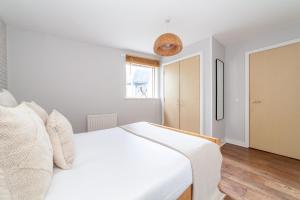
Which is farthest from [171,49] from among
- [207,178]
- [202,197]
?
[202,197]

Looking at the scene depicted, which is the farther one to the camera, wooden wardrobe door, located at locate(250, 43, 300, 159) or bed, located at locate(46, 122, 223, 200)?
wooden wardrobe door, located at locate(250, 43, 300, 159)

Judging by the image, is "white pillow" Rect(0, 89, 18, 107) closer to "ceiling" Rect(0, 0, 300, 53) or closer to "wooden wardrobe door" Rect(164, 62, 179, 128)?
"ceiling" Rect(0, 0, 300, 53)

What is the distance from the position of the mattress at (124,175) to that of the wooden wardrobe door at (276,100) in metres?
2.59

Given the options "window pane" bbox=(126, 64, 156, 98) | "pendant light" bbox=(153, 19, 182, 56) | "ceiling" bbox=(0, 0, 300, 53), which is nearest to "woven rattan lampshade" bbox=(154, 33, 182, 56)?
"pendant light" bbox=(153, 19, 182, 56)

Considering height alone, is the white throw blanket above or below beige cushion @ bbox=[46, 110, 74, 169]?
below

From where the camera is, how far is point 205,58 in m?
2.86

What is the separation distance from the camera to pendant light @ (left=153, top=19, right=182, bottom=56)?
1569 millimetres

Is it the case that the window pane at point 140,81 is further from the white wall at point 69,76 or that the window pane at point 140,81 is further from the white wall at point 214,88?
the white wall at point 214,88

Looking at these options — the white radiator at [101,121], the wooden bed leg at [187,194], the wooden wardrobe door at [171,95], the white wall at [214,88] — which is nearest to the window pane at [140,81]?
the wooden wardrobe door at [171,95]

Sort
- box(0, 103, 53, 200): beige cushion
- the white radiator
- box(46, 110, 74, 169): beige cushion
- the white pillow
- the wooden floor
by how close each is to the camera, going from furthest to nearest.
A: the white radiator
the wooden floor
the white pillow
box(46, 110, 74, 169): beige cushion
box(0, 103, 53, 200): beige cushion

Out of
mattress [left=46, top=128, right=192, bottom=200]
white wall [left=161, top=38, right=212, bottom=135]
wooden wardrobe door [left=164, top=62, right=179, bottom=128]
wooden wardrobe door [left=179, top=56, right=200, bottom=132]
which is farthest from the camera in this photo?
wooden wardrobe door [left=164, top=62, right=179, bottom=128]

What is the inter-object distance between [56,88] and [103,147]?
6.72 feet

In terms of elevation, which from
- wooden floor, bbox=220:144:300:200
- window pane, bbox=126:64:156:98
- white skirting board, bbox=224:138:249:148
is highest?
window pane, bbox=126:64:156:98

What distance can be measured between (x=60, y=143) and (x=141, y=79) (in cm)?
310
